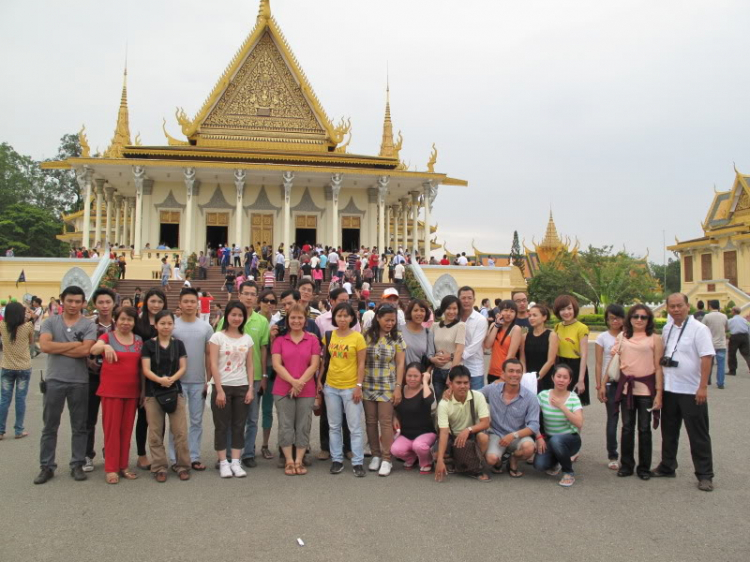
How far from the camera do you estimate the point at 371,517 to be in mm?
4008

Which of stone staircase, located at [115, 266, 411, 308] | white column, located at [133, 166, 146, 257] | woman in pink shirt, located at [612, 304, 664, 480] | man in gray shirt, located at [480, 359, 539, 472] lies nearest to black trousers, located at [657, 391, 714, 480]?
woman in pink shirt, located at [612, 304, 664, 480]

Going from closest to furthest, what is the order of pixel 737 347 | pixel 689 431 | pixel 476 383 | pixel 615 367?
pixel 689 431 → pixel 615 367 → pixel 476 383 → pixel 737 347

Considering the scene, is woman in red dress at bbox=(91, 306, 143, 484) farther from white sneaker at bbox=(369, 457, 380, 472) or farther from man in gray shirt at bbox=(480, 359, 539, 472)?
man in gray shirt at bbox=(480, 359, 539, 472)

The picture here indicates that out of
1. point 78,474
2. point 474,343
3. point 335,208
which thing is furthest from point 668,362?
point 335,208

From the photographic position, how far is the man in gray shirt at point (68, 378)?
4.77 m

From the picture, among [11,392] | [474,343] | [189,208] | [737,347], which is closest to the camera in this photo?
[474,343]

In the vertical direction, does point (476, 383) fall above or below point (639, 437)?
above

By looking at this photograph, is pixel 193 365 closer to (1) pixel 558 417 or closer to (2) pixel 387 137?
(1) pixel 558 417

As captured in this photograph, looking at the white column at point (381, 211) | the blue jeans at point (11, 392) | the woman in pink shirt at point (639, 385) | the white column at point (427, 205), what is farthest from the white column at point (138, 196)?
the woman in pink shirt at point (639, 385)

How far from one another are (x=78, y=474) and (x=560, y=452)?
147 inches

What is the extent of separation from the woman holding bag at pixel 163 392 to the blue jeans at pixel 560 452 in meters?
2.82

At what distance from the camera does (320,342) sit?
5.34 meters

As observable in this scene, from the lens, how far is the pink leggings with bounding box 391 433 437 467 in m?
5.09

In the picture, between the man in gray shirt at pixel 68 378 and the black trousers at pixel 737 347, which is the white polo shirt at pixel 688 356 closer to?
the man in gray shirt at pixel 68 378
